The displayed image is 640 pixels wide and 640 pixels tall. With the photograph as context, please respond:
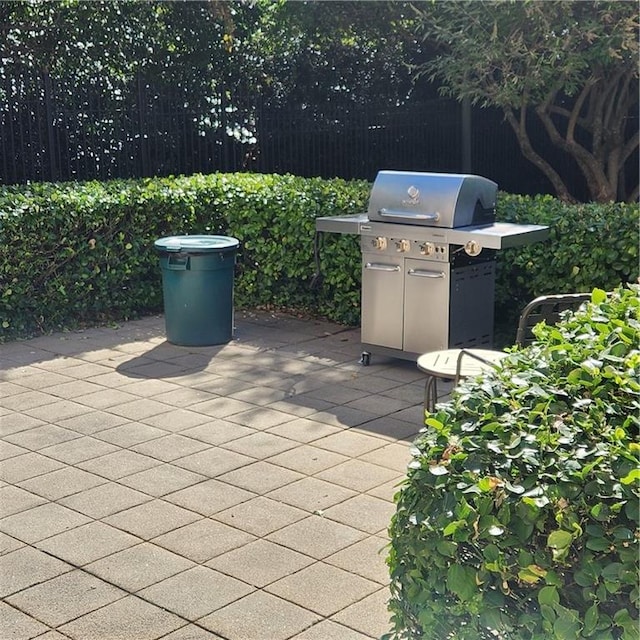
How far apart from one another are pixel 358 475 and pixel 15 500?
5.97 ft

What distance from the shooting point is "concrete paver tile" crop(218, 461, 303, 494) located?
518 cm

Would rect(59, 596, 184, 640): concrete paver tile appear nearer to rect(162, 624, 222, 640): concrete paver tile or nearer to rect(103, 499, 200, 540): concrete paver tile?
rect(162, 624, 222, 640): concrete paver tile

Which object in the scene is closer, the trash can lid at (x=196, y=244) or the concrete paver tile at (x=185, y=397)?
the concrete paver tile at (x=185, y=397)

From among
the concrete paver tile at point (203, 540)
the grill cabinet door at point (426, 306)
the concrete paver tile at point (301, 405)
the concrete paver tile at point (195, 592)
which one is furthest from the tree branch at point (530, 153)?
the concrete paver tile at point (195, 592)

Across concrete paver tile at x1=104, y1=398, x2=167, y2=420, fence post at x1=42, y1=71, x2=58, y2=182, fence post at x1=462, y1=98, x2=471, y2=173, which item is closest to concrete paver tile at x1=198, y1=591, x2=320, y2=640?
concrete paver tile at x1=104, y1=398, x2=167, y2=420

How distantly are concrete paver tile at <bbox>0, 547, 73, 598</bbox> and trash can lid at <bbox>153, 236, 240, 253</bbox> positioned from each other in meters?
3.93

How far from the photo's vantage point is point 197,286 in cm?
814

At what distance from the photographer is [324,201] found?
891cm

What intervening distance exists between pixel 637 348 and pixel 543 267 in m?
4.75

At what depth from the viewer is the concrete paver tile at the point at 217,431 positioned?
19.5 feet

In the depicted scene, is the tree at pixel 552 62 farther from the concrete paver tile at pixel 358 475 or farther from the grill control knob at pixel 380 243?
the concrete paver tile at pixel 358 475

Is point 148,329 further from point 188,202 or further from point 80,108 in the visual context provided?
point 80,108

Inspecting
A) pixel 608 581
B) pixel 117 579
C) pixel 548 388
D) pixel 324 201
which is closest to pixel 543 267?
pixel 324 201

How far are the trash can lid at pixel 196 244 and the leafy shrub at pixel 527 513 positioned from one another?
18.1 ft
